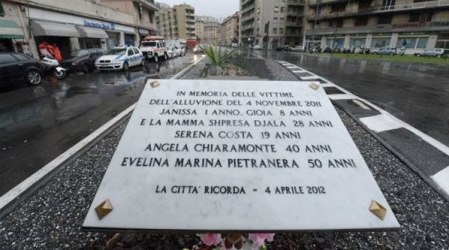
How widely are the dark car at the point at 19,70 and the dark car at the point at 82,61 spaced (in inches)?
133

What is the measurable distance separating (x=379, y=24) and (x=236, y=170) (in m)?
52.9

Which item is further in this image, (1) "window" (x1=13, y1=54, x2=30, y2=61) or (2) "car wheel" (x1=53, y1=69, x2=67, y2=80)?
(2) "car wheel" (x1=53, y1=69, x2=67, y2=80)

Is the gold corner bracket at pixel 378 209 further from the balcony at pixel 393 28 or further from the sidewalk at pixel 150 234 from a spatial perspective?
the balcony at pixel 393 28

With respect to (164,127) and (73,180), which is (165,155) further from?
(73,180)

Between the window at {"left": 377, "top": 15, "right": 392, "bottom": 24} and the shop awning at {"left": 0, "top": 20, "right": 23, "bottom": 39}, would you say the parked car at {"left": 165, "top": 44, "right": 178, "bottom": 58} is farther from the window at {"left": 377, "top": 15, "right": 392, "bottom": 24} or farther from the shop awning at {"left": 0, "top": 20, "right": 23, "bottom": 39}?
the window at {"left": 377, "top": 15, "right": 392, "bottom": 24}

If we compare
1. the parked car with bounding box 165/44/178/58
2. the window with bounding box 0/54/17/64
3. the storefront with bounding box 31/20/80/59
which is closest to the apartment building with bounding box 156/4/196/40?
the parked car with bounding box 165/44/178/58

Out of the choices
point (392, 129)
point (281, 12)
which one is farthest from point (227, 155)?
point (281, 12)

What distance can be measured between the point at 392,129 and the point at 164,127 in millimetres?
5152

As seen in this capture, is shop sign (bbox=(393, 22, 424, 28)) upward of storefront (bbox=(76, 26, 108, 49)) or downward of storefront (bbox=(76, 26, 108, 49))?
upward

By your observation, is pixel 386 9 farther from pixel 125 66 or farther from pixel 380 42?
pixel 125 66

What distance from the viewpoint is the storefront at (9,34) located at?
13.5 meters

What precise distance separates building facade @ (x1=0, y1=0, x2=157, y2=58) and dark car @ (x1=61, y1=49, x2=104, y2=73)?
122 inches

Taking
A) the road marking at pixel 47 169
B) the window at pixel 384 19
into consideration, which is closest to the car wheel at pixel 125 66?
the road marking at pixel 47 169

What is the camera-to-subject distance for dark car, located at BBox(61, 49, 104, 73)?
14.4 m
